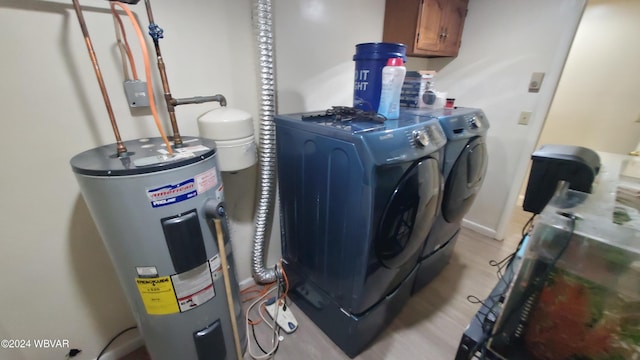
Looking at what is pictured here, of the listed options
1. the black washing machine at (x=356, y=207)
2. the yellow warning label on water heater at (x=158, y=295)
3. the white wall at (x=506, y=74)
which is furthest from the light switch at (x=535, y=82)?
the yellow warning label on water heater at (x=158, y=295)

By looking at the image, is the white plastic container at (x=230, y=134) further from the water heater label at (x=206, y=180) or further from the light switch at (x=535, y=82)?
the light switch at (x=535, y=82)

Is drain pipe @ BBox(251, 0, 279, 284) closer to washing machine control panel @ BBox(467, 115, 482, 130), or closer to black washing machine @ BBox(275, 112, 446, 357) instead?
black washing machine @ BBox(275, 112, 446, 357)

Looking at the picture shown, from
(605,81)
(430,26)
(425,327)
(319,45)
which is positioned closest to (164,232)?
(319,45)

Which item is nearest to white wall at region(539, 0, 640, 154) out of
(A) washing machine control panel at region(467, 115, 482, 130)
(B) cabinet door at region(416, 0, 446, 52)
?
(B) cabinet door at region(416, 0, 446, 52)

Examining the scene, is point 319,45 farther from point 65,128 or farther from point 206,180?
point 65,128

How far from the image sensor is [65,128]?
876 millimetres

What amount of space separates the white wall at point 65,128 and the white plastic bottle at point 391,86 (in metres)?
0.66

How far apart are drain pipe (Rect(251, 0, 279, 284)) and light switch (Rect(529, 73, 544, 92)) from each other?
194 cm

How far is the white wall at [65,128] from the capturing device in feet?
2.60

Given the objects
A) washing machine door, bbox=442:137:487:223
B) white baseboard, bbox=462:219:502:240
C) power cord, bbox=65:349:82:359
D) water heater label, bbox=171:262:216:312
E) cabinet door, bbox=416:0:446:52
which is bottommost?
white baseboard, bbox=462:219:502:240

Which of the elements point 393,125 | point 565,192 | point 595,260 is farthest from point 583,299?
point 393,125

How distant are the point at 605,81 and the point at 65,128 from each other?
156 inches

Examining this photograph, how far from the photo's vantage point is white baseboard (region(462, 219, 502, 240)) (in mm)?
2231

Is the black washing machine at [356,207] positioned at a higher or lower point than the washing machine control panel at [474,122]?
lower
